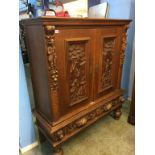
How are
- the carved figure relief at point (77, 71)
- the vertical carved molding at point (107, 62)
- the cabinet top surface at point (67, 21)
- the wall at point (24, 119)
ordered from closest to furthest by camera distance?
the cabinet top surface at point (67, 21) → the carved figure relief at point (77, 71) → the wall at point (24, 119) → the vertical carved molding at point (107, 62)

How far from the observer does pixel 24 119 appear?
1.39 m

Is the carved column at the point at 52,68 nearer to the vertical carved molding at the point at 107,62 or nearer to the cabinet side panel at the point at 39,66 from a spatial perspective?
the cabinet side panel at the point at 39,66

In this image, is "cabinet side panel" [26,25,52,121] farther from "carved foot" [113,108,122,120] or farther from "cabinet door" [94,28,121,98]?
"carved foot" [113,108,122,120]

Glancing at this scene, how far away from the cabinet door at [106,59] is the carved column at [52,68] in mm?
463

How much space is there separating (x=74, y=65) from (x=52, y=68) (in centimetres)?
22

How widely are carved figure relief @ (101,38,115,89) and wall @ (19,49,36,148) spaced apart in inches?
30.8

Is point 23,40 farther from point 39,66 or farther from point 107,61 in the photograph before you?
point 107,61

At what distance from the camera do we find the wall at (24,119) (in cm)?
129

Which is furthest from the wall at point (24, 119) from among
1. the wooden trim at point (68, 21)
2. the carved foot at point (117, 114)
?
the carved foot at point (117, 114)

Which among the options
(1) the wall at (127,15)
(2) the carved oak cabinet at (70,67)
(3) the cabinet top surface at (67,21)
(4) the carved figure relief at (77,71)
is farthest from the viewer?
(1) the wall at (127,15)

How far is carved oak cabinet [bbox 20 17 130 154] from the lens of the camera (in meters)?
1.04

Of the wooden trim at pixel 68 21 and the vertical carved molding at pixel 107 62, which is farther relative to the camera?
the vertical carved molding at pixel 107 62
